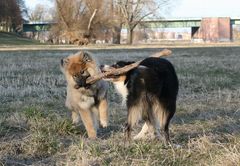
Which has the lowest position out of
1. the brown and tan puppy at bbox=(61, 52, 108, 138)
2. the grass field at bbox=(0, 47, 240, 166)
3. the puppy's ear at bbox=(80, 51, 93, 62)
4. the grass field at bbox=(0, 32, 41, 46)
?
the grass field at bbox=(0, 47, 240, 166)

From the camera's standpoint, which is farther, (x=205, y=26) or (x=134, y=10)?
(x=205, y=26)

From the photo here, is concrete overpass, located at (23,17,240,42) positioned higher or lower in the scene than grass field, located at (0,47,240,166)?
higher

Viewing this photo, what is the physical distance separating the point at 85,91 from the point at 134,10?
192ft

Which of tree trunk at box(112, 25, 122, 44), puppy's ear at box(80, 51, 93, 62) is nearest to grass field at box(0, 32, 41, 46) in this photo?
tree trunk at box(112, 25, 122, 44)

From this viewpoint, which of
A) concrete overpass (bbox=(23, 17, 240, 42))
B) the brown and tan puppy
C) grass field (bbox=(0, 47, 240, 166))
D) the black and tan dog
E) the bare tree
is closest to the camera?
grass field (bbox=(0, 47, 240, 166))

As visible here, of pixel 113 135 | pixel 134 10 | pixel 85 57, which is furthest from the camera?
pixel 134 10

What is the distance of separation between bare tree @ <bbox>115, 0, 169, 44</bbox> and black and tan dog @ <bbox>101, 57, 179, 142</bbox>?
2311 inches

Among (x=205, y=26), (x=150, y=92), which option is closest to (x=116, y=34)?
(x=205, y=26)

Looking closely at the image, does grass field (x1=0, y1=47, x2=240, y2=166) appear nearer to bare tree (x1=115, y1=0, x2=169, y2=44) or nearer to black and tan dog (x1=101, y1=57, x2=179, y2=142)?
black and tan dog (x1=101, y1=57, x2=179, y2=142)

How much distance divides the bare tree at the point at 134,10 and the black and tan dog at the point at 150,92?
58695mm

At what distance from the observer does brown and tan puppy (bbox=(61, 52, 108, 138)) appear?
650cm

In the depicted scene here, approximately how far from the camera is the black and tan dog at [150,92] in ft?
17.5

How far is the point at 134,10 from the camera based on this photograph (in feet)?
211

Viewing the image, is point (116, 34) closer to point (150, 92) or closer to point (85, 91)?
point (85, 91)
